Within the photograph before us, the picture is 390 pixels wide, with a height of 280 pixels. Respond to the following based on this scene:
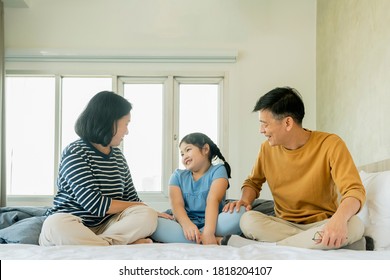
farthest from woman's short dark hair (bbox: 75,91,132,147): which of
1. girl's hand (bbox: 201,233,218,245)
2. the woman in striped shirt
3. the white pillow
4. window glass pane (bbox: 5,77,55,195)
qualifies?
window glass pane (bbox: 5,77,55,195)

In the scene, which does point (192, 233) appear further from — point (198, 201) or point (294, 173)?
point (294, 173)

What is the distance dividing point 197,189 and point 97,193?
536 mm

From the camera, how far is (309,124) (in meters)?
4.42

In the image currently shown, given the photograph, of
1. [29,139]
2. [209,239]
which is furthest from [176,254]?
[29,139]

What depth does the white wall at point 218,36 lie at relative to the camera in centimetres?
442

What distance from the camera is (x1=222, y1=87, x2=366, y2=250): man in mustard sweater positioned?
2.03 metres

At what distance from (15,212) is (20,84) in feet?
6.21

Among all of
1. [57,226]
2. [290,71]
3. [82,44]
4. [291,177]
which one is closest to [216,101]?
[290,71]

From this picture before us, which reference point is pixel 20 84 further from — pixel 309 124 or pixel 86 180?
pixel 86 180

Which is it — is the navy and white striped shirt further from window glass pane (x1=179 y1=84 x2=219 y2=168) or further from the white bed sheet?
window glass pane (x1=179 y1=84 x2=219 y2=168)

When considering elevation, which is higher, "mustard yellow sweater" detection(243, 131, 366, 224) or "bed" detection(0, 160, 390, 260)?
"mustard yellow sweater" detection(243, 131, 366, 224)

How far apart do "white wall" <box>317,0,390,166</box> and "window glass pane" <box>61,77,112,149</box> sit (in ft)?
5.69

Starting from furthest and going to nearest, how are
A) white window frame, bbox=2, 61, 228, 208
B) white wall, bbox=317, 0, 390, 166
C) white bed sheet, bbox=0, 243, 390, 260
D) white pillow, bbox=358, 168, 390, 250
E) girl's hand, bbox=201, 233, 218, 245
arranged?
white window frame, bbox=2, 61, 228, 208 < white wall, bbox=317, 0, 390, 166 < girl's hand, bbox=201, 233, 218, 245 < white pillow, bbox=358, 168, 390, 250 < white bed sheet, bbox=0, 243, 390, 260

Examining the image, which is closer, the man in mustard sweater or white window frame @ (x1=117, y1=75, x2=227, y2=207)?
the man in mustard sweater
